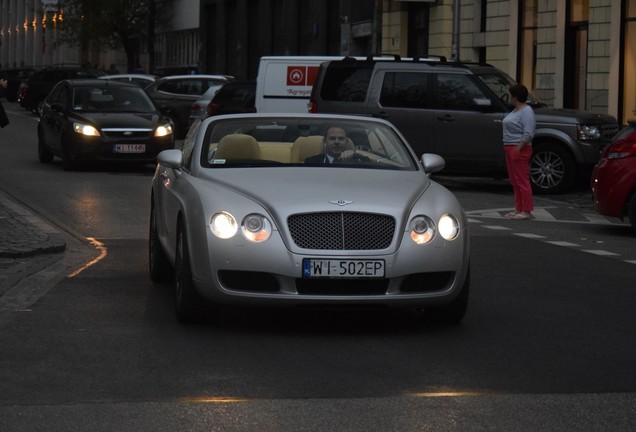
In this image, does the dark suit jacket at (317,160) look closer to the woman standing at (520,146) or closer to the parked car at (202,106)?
the woman standing at (520,146)

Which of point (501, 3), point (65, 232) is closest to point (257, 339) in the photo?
point (65, 232)

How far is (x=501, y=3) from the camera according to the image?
122 feet

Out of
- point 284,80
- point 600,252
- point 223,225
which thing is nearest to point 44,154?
point 284,80

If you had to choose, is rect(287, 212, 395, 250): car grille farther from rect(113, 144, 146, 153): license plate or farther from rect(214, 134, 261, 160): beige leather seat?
rect(113, 144, 146, 153): license plate

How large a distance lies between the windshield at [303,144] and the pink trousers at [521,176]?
26.5 ft

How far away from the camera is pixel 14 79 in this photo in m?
68.9

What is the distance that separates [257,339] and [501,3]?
95.6 feet

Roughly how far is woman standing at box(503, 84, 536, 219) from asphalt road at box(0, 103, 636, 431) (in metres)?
5.22

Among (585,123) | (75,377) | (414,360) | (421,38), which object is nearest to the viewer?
(75,377)

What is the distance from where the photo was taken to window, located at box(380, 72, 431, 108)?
23.2 metres

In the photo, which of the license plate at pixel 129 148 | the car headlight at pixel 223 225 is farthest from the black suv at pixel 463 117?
the car headlight at pixel 223 225

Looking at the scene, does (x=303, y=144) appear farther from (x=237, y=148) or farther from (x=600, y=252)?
(x=600, y=252)

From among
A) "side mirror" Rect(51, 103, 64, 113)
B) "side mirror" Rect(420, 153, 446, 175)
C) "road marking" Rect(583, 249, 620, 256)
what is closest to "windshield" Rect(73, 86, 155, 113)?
"side mirror" Rect(51, 103, 64, 113)

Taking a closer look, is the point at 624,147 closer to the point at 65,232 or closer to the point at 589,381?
the point at 65,232
